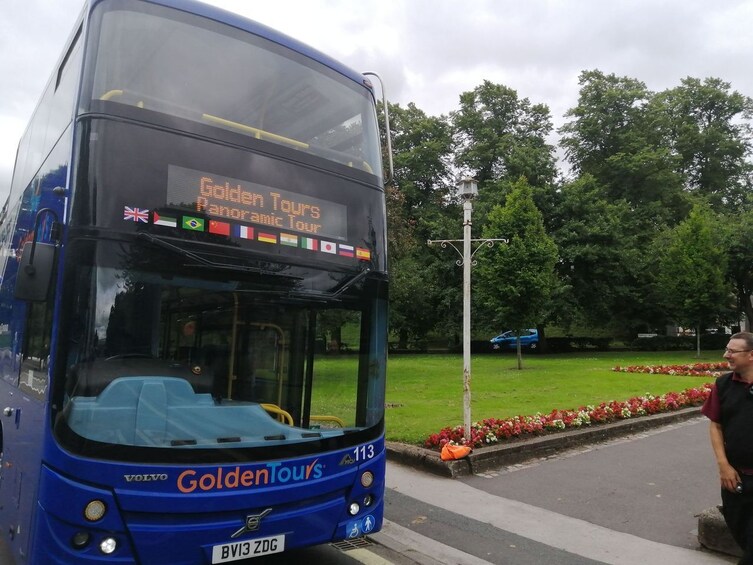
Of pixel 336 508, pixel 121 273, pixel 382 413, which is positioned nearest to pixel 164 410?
pixel 121 273

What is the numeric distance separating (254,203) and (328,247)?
685 millimetres

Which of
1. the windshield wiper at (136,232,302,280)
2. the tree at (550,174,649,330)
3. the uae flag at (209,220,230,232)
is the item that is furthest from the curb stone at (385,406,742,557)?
the tree at (550,174,649,330)

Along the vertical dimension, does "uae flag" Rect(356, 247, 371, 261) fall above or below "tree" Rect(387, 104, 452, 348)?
below

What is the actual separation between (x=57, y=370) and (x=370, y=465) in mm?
2353

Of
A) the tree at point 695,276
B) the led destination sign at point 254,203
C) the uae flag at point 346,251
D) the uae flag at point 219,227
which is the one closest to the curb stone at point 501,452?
the uae flag at point 346,251

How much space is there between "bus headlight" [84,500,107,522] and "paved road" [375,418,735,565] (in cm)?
273

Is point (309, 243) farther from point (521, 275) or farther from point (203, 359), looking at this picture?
point (521, 275)

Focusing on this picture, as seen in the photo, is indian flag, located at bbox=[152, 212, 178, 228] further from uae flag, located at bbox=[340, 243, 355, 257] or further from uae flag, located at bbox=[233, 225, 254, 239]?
uae flag, located at bbox=[340, 243, 355, 257]

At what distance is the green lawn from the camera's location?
436 inches

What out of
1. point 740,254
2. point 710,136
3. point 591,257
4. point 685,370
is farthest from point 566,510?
point 710,136

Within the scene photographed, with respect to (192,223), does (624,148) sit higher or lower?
higher

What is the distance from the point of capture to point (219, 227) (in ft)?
13.4

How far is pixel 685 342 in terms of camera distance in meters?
35.4

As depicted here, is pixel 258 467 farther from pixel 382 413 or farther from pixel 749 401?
pixel 749 401
